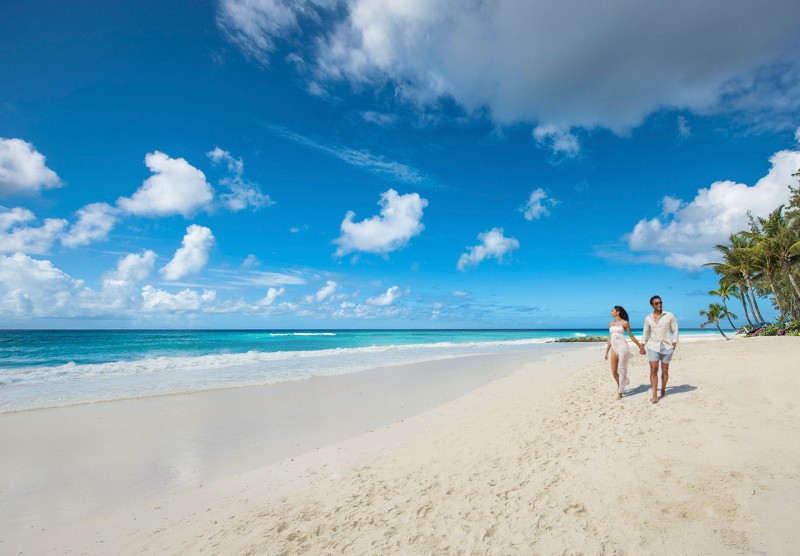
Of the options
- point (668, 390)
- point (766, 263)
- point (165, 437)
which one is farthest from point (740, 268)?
point (165, 437)

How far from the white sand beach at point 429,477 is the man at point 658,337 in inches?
28.0

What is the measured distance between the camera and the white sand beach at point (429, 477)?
3.75 metres

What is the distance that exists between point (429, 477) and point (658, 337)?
5.83 metres

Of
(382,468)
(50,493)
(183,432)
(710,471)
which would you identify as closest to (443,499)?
(382,468)

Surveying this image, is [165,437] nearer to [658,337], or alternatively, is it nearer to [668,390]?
[658,337]

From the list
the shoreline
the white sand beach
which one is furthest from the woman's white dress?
the shoreline

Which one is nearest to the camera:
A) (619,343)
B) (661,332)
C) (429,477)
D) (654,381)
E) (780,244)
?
A: (429,477)

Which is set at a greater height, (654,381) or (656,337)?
(656,337)

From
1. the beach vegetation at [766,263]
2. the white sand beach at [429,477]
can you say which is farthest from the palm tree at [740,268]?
the white sand beach at [429,477]

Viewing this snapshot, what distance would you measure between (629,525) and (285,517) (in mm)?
3770

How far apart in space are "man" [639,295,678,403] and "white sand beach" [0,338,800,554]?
71cm

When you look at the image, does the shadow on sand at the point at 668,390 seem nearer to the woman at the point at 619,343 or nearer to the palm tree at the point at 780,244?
the woman at the point at 619,343

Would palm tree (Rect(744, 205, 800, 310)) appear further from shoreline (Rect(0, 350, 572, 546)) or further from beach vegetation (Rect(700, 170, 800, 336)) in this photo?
shoreline (Rect(0, 350, 572, 546))

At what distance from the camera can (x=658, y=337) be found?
25.6 ft
